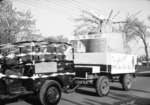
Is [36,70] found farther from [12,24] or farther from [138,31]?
[138,31]

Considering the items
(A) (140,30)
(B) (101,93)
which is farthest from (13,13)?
(A) (140,30)

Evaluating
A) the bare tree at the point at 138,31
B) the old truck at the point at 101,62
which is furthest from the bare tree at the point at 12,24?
the bare tree at the point at 138,31

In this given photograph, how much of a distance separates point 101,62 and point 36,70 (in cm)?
395

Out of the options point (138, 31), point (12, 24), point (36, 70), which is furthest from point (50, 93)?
point (138, 31)

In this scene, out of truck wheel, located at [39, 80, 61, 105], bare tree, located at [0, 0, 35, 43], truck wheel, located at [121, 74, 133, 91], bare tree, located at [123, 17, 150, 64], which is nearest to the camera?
truck wheel, located at [39, 80, 61, 105]

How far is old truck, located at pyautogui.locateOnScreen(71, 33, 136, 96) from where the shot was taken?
1020 centimetres

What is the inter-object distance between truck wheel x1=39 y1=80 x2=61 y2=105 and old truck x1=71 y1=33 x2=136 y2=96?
6.52 ft

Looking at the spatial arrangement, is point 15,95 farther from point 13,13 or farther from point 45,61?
point 13,13

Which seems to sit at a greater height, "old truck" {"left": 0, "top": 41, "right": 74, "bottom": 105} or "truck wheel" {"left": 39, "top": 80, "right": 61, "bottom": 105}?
"old truck" {"left": 0, "top": 41, "right": 74, "bottom": 105}

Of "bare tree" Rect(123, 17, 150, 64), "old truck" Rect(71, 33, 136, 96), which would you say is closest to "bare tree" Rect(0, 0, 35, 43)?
"old truck" Rect(71, 33, 136, 96)

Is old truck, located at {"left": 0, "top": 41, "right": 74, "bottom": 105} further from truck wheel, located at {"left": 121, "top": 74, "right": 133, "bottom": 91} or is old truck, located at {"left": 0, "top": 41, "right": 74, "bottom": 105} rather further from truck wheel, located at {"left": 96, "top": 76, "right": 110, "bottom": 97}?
truck wheel, located at {"left": 121, "top": 74, "right": 133, "bottom": 91}

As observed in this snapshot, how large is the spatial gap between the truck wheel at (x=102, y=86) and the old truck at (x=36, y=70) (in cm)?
155

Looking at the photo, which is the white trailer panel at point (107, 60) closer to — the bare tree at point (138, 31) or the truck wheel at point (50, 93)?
the truck wheel at point (50, 93)

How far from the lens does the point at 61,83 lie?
8.52 m
